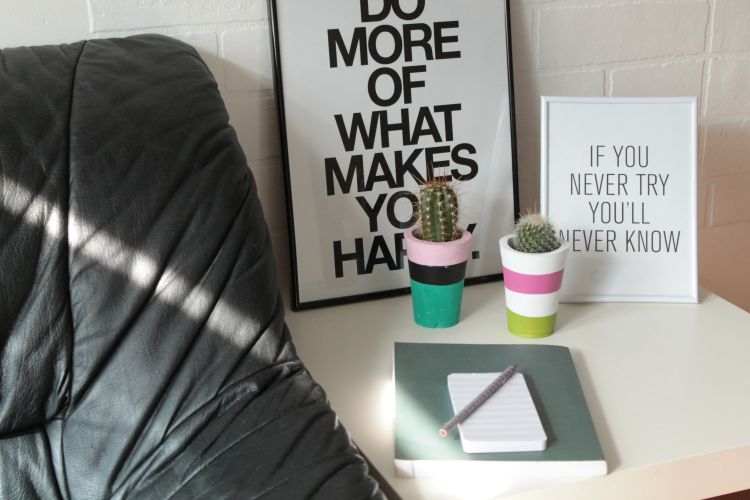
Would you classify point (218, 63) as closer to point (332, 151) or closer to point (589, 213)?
point (332, 151)

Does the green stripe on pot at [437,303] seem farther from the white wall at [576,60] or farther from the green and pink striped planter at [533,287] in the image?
the white wall at [576,60]

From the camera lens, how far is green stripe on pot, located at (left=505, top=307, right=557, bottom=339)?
135cm

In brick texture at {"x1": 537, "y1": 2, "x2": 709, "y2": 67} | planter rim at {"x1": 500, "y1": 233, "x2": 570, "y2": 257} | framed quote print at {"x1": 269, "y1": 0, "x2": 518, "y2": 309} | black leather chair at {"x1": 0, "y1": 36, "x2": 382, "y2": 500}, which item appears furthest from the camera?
brick texture at {"x1": 537, "y1": 2, "x2": 709, "y2": 67}

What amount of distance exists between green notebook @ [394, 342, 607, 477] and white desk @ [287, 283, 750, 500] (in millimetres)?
21

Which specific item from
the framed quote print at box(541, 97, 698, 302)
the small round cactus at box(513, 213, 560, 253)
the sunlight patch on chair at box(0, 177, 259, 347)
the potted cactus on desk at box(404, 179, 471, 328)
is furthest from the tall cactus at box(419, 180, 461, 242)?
the sunlight patch on chair at box(0, 177, 259, 347)

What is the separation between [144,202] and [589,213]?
74 cm

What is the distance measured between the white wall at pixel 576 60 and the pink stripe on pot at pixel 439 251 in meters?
0.29

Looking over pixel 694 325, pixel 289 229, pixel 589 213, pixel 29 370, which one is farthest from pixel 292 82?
pixel 694 325

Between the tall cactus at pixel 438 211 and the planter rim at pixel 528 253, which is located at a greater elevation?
the tall cactus at pixel 438 211

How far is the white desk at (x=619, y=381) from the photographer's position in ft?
3.53

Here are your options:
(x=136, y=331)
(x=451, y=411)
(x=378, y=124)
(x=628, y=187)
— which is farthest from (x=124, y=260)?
(x=628, y=187)

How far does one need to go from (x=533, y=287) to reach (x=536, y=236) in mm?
76

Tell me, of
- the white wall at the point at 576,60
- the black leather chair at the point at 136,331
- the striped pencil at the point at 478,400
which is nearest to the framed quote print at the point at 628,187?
the white wall at the point at 576,60

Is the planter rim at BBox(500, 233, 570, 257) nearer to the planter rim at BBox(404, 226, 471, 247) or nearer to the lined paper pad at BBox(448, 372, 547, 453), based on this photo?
the planter rim at BBox(404, 226, 471, 247)
